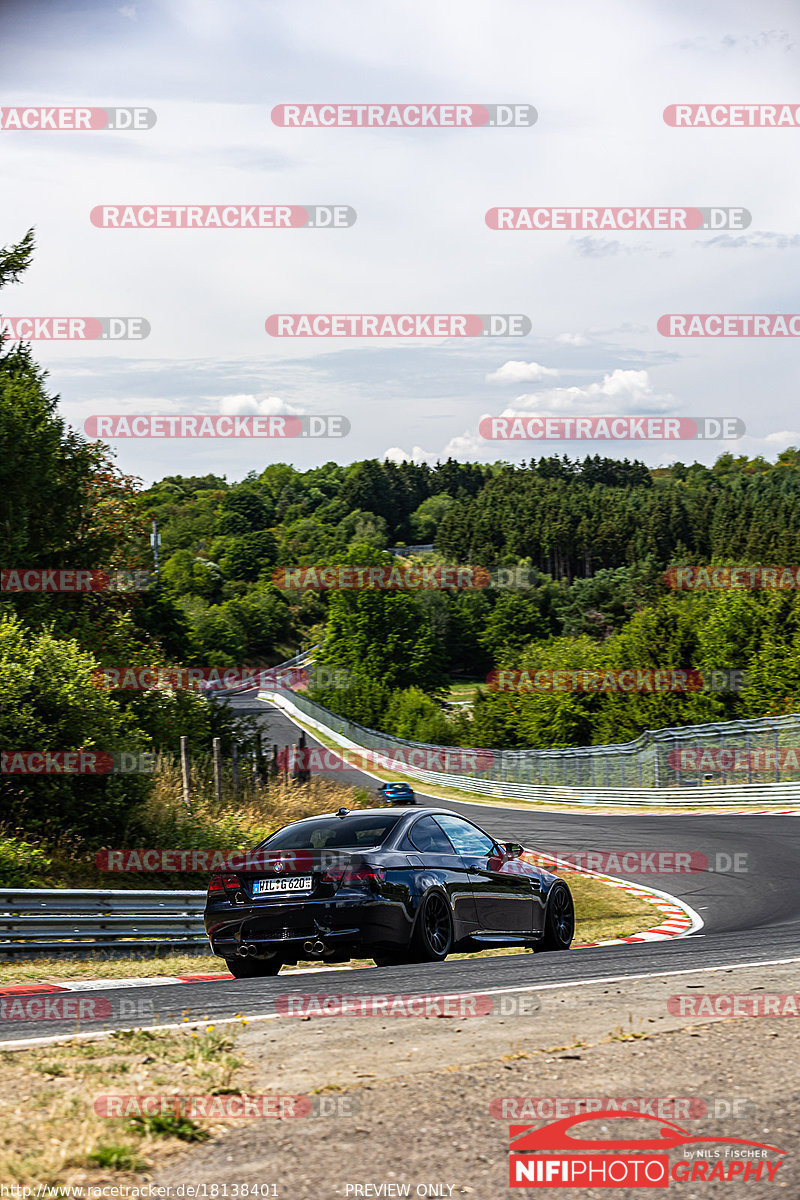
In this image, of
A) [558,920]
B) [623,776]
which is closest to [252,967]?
[558,920]

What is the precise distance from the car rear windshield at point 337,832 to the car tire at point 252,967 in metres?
0.94

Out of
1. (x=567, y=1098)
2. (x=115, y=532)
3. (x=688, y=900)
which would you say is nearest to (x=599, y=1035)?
(x=567, y=1098)

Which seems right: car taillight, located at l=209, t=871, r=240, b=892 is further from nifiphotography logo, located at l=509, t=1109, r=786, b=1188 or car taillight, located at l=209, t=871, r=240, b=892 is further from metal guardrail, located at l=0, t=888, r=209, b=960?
nifiphotography logo, located at l=509, t=1109, r=786, b=1188

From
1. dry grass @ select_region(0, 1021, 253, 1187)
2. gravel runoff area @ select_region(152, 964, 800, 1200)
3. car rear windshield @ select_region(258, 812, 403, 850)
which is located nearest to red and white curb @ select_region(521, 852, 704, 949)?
car rear windshield @ select_region(258, 812, 403, 850)

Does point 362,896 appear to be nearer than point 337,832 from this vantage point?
Yes

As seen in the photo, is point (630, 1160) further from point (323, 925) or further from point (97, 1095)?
point (323, 925)

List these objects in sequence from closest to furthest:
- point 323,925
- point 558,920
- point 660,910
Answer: point 323,925
point 558,920
point 660,910

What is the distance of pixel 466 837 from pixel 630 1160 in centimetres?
691

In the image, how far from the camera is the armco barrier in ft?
108

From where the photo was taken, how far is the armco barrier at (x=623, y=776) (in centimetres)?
3278

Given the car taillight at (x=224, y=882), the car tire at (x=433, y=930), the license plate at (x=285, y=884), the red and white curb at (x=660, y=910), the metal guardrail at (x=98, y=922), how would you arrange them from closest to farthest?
the license plate at (x=285, y=884)
the car tire at (x=433, y=930)
the car taillight at (x=224, y=882)
the metal guardrail at (x=98, y=922)
the red and white curb at (x=660, y=910)

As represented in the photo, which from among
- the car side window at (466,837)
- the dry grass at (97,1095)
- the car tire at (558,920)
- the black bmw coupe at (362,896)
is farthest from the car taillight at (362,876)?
the dry grass at (97,1095)

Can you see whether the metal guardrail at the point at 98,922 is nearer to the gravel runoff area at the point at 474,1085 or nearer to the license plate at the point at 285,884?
the license plate at the point at 285,884

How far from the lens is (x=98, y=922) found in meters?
12.0
